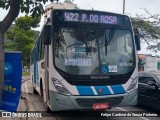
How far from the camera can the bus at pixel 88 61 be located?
8523 mm

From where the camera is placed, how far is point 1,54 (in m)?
8.11

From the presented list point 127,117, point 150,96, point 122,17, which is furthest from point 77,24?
point 150,96

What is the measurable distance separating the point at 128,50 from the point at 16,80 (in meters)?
3.21

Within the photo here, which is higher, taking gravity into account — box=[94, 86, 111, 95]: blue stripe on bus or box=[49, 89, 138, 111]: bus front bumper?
box=[94, 86, 111, 95]: blue stripe on bus

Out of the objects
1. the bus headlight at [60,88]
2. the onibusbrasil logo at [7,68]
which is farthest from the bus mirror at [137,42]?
the onibusbrasil logo at [7,68]

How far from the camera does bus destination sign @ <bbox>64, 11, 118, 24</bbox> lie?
8.99 metres

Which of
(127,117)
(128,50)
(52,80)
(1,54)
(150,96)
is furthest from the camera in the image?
(150,96)

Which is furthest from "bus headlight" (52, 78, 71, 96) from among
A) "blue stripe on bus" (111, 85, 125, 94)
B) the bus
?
"blue stripe on bus" (111, 85, 125, 94)

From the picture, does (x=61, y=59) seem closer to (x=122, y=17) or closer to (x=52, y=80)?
(x=52, y=80)

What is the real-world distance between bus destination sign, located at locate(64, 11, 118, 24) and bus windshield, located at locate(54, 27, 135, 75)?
24cm

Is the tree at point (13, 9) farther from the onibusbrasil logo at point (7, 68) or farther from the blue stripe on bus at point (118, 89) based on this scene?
the blue stripe on bus at point (118, 89)

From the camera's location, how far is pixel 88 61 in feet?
28.5

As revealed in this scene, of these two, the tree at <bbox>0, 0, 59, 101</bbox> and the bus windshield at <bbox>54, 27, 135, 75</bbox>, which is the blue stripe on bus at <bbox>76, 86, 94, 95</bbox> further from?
the tree at <bbox>0, 0, 59, 101</bbox>

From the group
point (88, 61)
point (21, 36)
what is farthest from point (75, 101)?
point (21, 36)
